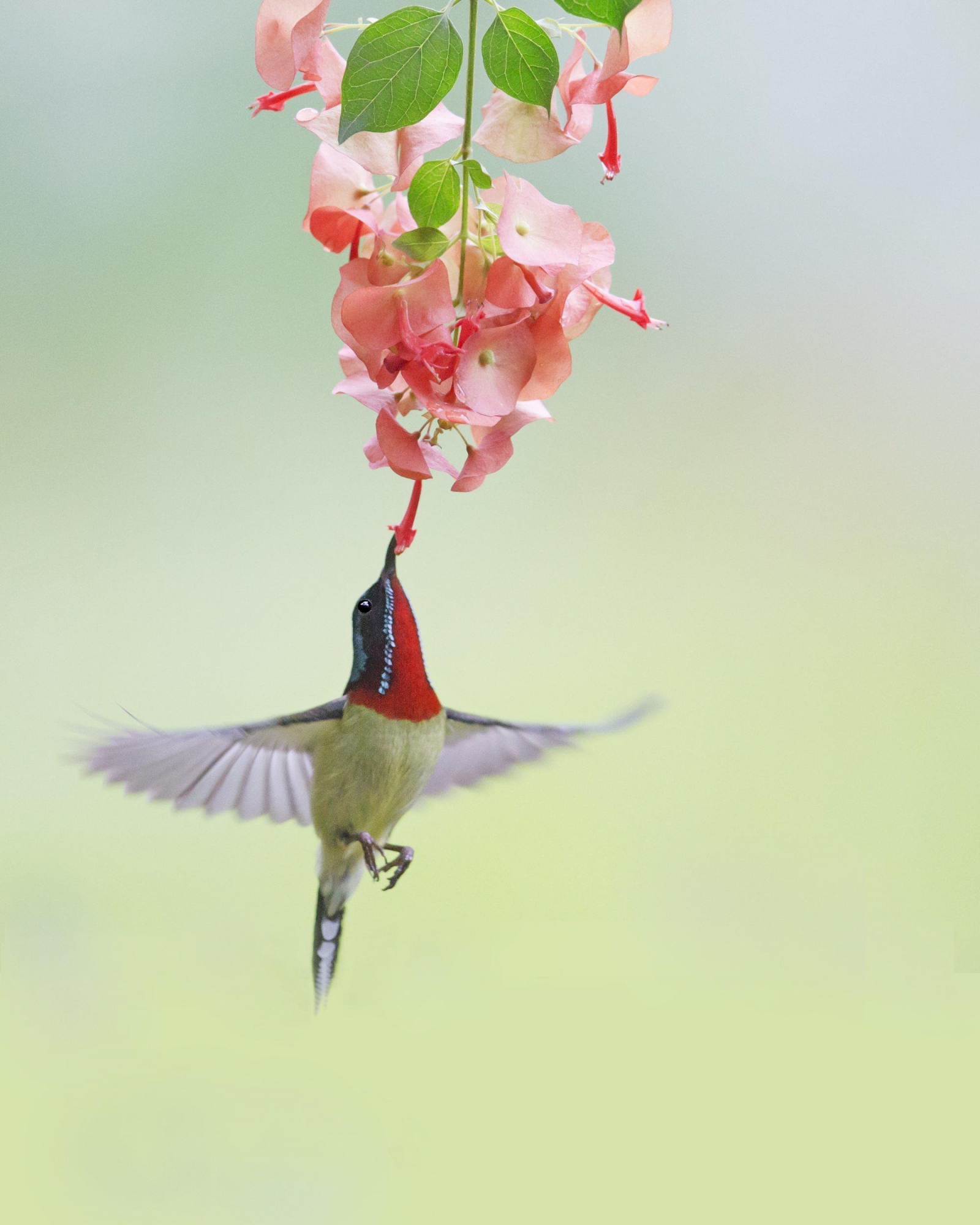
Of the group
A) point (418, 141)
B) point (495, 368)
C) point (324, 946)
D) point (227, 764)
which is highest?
point (418, 141)

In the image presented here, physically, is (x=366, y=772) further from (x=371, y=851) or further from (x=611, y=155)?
(x=611, y=155)

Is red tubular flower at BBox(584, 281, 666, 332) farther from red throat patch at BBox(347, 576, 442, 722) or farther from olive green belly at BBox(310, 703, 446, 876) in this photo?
olive green belly at BBox(310, 703, 446, 876)

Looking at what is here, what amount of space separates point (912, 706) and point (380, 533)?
1.17 m

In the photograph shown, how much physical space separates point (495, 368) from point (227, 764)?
689 millimetres

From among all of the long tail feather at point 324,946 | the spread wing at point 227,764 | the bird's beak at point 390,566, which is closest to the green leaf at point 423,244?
the bird's beak at point 390,566

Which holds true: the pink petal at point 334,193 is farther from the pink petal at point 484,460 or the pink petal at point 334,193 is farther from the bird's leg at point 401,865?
the bird's leg at point 401,865

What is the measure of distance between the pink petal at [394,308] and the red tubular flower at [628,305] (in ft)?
0.33

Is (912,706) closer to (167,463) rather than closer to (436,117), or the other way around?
(167,463)

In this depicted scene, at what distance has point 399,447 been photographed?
1.97 feet

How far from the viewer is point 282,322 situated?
2373mm

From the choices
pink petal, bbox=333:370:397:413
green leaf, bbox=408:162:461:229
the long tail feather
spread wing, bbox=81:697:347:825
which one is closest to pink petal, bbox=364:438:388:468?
→ pink petal, bbox=333:370:397:413

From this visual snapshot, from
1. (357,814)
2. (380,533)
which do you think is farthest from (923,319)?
(357,814)

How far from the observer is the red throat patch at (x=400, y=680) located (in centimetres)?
103

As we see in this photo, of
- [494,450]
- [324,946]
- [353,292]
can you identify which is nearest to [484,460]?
[494,450]
